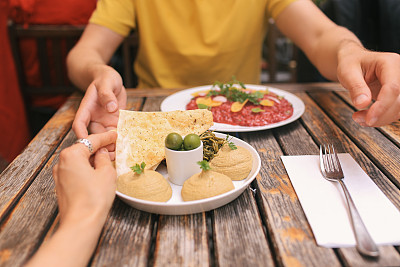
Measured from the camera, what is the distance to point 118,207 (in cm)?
90

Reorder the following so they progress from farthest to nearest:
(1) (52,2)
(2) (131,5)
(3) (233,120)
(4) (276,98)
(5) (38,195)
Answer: (1) (52,2) < (2) (131,5) < (4) (276,98) < (3) (233,120) < (5) (38,195)

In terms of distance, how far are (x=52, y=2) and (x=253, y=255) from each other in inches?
98.3

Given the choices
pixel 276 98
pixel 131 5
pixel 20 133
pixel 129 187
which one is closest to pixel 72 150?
pixel 129 187

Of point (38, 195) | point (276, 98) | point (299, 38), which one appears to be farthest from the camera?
point (299, 38)

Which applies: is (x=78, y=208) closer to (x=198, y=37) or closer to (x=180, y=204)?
(x=180, y=204)

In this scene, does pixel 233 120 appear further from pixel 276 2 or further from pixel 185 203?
pixel 276 2

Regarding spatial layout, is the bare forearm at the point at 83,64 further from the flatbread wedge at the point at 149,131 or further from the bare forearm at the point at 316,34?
the bare forearm at the point at 316,34

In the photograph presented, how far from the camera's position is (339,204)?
88cm

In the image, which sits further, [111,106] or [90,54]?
[90,54]

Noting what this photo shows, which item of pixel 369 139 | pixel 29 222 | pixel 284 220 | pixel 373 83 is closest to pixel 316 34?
pixel 373 83

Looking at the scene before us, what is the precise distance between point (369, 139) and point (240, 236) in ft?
2.53

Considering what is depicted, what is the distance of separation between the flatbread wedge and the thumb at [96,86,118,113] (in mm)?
139

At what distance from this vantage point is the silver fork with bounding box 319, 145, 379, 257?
720mm

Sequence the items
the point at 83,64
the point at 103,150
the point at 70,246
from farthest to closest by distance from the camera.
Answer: the point at 83,64 < the point at 103,150 < the point at 70,246
